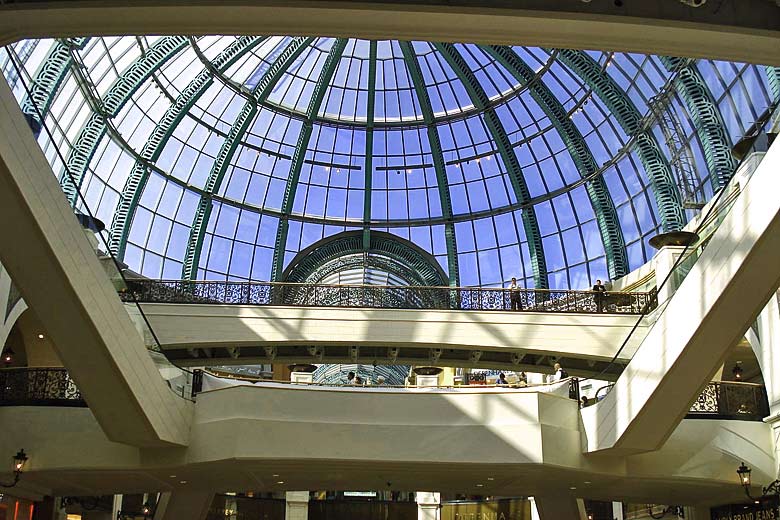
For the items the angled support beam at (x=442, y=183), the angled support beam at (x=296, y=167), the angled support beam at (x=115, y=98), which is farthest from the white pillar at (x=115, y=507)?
the angled support beam at (x=442, y=183)

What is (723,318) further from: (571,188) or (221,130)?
(221,130)

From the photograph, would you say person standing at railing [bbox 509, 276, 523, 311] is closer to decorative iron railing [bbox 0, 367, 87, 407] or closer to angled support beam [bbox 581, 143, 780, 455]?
angled support beam [bbox 581, 143, 780, 455]

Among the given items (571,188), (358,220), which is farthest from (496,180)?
(358,220)

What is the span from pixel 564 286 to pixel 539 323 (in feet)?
20.8

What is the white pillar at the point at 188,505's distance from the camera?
2288 cm

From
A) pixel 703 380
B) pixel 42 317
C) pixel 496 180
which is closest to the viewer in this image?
pixel 42 317

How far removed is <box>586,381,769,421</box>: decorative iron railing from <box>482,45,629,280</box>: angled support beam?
9.13 metres

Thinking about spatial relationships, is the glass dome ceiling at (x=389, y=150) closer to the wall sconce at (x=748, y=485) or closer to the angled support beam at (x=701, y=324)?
the wall sconce at (x=748, y=485)

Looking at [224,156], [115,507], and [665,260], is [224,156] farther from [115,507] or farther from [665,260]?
[665,260]

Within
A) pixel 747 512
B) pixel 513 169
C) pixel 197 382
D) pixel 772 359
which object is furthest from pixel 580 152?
pixel 197 382

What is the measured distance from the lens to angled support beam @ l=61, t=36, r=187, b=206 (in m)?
24.7

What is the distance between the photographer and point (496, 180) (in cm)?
3356

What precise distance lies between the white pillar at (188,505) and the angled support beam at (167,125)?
906 centimetres

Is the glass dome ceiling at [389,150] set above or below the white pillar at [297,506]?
above
